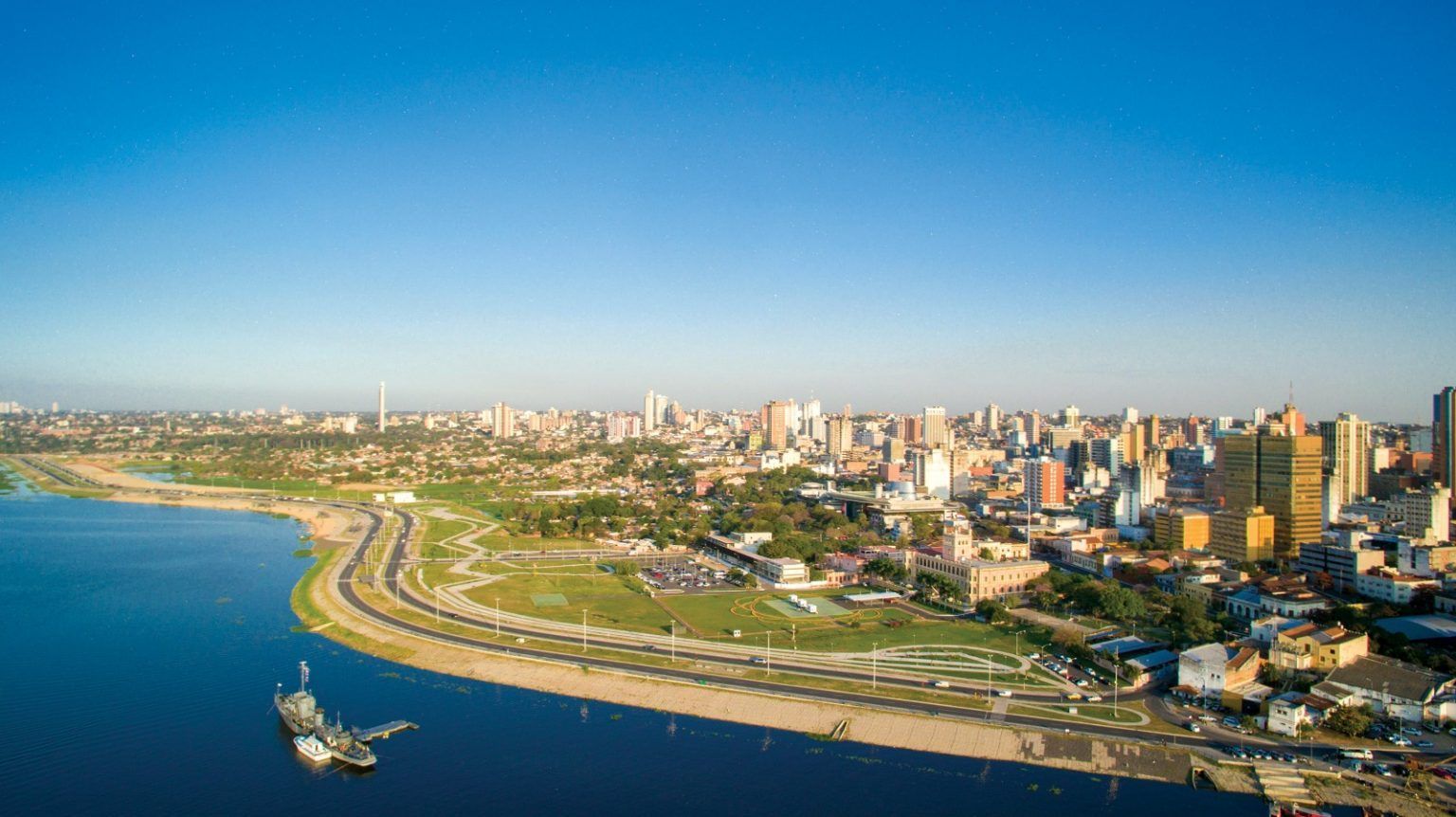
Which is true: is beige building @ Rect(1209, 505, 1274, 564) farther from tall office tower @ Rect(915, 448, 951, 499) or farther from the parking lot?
tall office tower @ Rect(915, 448, 951, 499)

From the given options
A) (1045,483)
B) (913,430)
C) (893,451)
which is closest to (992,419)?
(913,430)

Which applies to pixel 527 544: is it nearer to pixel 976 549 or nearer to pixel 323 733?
pixel 976 549

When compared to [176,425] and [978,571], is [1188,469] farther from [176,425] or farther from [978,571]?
[176,425]

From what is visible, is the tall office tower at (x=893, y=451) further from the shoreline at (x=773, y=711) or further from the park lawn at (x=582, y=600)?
the shoreline at (x=773, y=711)

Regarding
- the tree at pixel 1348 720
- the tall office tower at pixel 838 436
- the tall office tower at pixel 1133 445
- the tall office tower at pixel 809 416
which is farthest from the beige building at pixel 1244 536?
the tall office tower at pixel 809 416

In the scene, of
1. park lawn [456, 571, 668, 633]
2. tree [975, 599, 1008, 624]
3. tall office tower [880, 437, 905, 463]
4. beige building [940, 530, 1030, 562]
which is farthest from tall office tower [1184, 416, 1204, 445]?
park lawn [456, 571, 668, 633]

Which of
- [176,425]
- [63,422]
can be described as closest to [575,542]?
[176,425]
